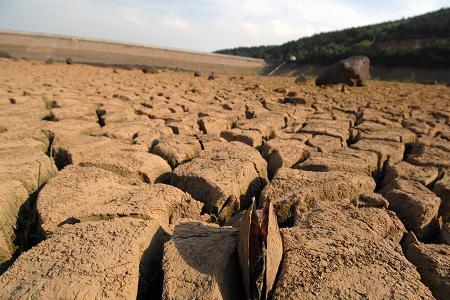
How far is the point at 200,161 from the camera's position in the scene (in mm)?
2021

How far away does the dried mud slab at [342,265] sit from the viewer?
1.01 m

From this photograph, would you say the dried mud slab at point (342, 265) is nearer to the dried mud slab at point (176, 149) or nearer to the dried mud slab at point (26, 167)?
the dried mud slab at point (176, 149)

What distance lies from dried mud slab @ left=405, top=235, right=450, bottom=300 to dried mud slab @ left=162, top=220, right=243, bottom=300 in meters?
0.64

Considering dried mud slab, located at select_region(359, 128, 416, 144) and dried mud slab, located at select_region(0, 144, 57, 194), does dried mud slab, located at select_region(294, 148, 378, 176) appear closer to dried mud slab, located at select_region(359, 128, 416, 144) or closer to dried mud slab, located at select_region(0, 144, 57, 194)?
dried mud slab, located at select_region(359, 128, 416, 144)

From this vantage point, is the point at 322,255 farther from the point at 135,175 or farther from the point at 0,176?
the point at 0,176

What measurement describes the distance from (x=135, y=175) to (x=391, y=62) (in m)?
17.4

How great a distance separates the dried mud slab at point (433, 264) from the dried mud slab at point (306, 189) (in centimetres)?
38

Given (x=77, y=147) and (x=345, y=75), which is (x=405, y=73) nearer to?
(x=345, y=75)

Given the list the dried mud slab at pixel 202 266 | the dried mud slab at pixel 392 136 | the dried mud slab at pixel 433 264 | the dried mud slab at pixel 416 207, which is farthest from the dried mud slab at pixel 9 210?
the dried mud slab at pixel 392 136

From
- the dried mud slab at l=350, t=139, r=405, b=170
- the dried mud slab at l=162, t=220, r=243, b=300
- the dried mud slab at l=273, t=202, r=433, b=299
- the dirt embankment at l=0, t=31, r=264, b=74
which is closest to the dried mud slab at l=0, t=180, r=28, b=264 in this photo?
the dried mud slab at l=162, t=220, r=243, b=300

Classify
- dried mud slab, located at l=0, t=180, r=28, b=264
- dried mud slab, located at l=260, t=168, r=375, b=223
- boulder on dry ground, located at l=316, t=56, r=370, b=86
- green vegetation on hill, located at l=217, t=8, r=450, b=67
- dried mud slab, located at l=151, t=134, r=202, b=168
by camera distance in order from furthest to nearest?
1. green vegetation on hill, located at l=217, t=8, r=450, b=67
2. boulder on dry ground, located at l=316, t=56, r=370, b=86
3. dried mud slab, located at l=151, t=134, r=202, b=168
4. dried mud slab, located at l=260, t=168, r=375, b=223
5. dried mud slab, located at l=0, t=180, r=28, b=264

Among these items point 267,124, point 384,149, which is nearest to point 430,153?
point 384,149

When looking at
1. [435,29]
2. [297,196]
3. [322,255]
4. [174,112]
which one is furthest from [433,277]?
[435,29]

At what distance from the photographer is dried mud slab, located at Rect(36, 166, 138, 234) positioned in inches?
54.9
